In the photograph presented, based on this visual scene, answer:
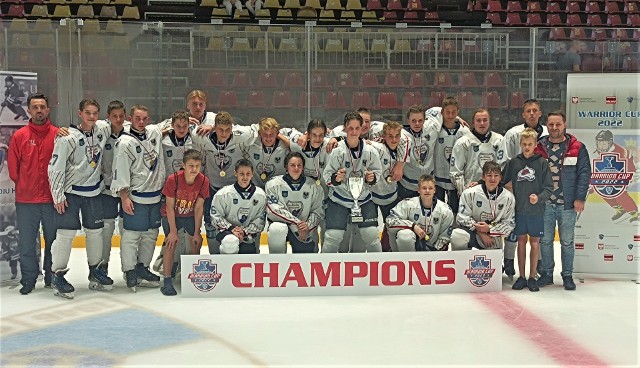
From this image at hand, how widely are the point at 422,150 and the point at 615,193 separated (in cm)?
153


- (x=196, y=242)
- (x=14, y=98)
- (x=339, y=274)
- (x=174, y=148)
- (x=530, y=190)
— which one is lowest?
(x=339, y=274)

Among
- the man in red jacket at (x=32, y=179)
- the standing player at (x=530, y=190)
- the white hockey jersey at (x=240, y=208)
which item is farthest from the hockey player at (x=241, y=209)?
the standing player at (x=530, y=190)

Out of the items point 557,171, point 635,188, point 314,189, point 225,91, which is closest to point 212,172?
point 314,189

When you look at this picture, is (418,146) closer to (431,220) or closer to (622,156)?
(431,220)

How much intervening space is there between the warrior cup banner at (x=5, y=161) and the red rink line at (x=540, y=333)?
353cm

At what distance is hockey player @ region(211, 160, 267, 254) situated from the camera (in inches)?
195

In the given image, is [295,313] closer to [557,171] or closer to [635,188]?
[557,171]

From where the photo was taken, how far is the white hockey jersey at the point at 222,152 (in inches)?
207

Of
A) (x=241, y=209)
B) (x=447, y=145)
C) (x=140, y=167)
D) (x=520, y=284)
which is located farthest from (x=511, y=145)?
(x=140, y=167)

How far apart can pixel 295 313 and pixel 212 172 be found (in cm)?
146

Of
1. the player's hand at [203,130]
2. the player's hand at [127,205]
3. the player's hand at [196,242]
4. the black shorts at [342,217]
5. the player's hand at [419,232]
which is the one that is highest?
the player's hand at [203,130]

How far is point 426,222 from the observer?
5.14 m

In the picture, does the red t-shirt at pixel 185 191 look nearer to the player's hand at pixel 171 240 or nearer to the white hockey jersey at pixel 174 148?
the player's hand at pixel 171 240

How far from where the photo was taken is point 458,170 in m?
5.41
